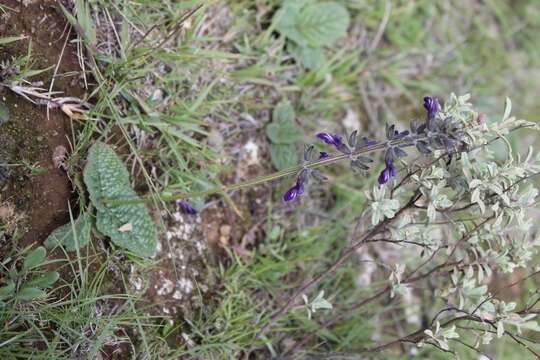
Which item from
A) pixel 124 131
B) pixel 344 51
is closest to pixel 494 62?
pixel 344 51

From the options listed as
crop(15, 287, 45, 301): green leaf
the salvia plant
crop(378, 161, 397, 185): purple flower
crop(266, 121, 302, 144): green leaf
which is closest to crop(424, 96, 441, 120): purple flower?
the salvia plant

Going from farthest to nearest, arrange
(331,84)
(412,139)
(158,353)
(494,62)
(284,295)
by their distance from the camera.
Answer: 1. (494,62)
2. (331,84)
3. (284,295)
4. (158,353)
5. (412,139)

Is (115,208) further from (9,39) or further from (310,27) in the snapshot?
(310,27)

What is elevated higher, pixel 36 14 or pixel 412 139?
pixel 36 14

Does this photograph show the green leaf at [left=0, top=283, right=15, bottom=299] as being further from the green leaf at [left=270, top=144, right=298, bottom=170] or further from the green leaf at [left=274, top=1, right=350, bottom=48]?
the green leaf at [left=274, top=1, right=350, bottom=48]

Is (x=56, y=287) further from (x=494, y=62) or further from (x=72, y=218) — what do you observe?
(x=494, y=62)

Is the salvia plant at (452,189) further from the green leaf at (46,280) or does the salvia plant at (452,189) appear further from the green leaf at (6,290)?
the green leaf at (6,290)

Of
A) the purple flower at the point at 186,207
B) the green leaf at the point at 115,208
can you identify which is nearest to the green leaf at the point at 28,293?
the green leaf at the point at 115,208

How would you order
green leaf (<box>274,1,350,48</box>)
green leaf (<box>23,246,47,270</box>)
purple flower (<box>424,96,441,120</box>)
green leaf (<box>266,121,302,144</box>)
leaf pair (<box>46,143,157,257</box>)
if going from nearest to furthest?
purple flower (<box>424,96,441,120</box>), green leaf (<box>23,246,47,270</box>), leaf pair (<box>46,143,157,257</box>), green leaf (<box>266,121,302,144</box>), green leaf (<box>274,1,350,48</box>)
